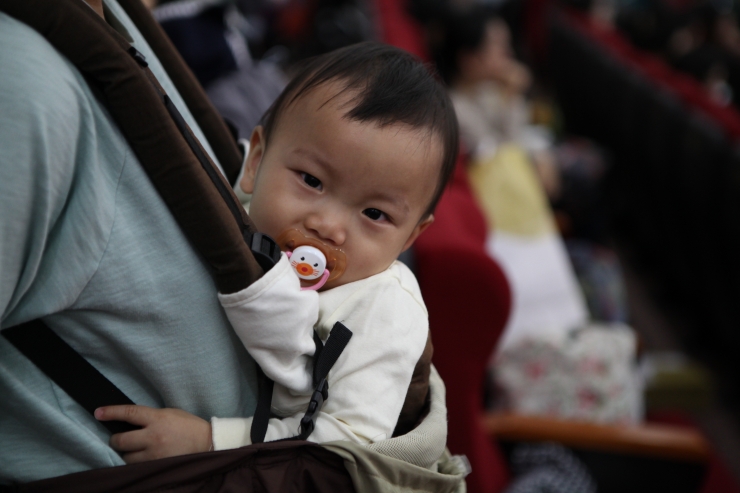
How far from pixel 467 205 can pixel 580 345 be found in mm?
523

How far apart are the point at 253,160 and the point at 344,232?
0.21 meters

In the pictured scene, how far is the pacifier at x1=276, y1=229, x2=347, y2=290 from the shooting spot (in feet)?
2.64

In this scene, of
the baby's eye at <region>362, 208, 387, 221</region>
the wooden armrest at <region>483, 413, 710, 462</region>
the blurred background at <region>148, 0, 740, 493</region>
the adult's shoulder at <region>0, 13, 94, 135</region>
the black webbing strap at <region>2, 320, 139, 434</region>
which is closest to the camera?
the adult's shoulder at <region>0, 13, 94, 135</region>

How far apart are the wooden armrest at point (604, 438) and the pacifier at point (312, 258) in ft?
3.14

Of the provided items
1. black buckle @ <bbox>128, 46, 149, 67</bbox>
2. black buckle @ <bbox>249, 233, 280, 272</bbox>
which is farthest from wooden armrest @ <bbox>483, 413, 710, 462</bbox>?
black buckle @ <bbox>128, 46, 149, 67</bbox>

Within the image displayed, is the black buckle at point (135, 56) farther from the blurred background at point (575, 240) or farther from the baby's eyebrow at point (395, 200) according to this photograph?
the blurred background at point (575, 240)

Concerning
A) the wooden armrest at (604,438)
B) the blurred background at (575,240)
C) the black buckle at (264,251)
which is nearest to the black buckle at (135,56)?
the black buckle at (264,251)

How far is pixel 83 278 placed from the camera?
641 millimetres

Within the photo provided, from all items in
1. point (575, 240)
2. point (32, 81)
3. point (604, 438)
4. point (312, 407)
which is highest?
point (32, 81)

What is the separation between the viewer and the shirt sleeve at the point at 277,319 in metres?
0.71

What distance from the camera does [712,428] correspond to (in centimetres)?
267

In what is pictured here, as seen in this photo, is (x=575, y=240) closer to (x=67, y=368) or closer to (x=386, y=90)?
(x=386, y=90)

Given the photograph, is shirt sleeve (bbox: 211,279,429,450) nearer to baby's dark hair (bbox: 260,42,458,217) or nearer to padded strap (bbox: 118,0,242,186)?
baby's dark hair (bbox: 260,42,458,217)

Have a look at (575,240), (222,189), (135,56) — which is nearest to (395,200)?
(222,189)
